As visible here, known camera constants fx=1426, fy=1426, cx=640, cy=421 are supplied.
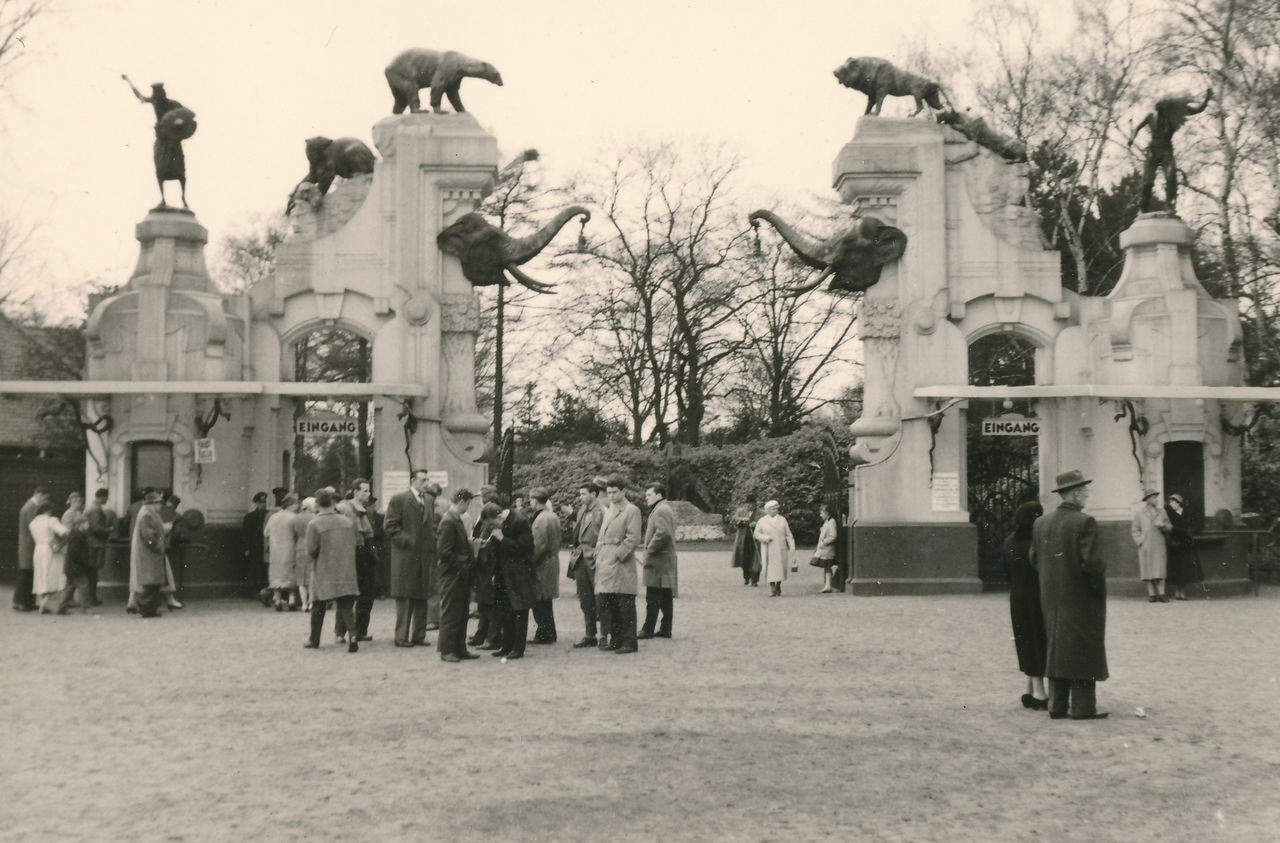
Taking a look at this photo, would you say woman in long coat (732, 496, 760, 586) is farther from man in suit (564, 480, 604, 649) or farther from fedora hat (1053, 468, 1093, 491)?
fedora hat (1053, 468, 1093, 491)

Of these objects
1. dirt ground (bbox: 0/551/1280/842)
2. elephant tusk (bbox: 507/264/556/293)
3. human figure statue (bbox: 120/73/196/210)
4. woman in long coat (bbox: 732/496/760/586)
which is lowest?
dirt ground (bbox: 0/551/1280/842)

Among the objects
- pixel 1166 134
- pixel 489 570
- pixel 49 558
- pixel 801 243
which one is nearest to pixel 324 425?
pixel 49 558

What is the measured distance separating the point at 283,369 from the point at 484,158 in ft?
14.2

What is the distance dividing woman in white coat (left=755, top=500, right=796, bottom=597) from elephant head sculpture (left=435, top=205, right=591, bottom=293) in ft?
16.9

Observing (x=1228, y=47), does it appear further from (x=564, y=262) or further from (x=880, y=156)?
(x=564, y=262)

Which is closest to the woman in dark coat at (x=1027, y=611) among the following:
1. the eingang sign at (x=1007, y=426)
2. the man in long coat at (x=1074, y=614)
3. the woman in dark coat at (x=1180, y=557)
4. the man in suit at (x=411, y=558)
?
the man in long coat at (x=1074, y=614)

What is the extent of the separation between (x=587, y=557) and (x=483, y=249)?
7398mm

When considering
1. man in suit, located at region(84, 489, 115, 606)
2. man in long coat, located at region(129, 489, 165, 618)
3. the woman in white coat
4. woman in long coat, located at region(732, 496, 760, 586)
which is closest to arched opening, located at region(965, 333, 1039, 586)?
the woman in white coat

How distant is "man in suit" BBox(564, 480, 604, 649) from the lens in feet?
47.8

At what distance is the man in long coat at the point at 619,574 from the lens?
1373cm

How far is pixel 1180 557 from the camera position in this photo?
20219mm

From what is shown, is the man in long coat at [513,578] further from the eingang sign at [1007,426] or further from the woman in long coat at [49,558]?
the eingang sign at [1007,426]

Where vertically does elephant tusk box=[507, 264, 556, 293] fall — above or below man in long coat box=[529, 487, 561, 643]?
above

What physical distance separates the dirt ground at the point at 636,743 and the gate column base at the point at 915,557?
5.84 m
